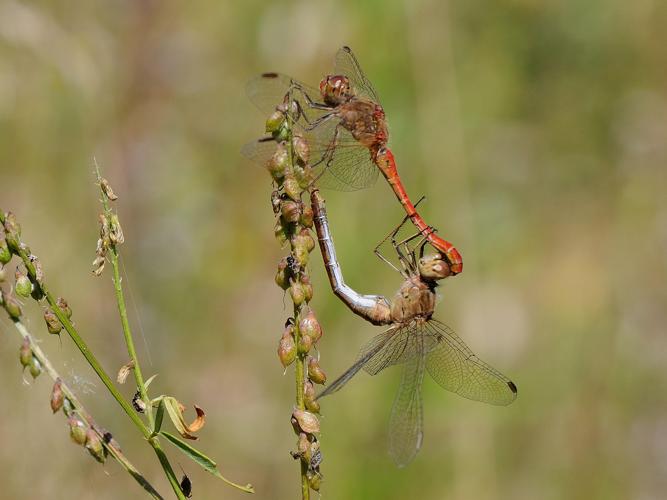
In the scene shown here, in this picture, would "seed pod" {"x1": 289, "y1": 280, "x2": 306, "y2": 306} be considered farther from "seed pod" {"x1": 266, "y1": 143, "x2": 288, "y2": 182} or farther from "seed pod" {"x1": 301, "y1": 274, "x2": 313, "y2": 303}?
"seed pod" {"x1": 266, "y1": 143, "x2": 288, "y2": 182}

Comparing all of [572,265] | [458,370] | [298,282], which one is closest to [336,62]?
[458,370]

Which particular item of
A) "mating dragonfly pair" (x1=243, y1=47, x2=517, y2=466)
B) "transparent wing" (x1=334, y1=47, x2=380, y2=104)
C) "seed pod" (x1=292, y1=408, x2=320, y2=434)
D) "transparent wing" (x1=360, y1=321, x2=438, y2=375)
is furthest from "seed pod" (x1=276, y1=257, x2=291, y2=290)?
"transparent wing" (x1=334, y1=47, x2=380, y2=104)

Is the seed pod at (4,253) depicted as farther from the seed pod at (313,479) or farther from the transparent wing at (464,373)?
the transparent wing at (464,373)

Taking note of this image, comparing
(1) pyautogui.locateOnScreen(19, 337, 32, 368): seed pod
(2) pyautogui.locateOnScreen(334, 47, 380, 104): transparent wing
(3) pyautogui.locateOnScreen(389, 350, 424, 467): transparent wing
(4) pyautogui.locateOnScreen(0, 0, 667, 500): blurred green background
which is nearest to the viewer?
(1) pyautogui.locateOnScreen(19, 337, 32, 368): seed pod

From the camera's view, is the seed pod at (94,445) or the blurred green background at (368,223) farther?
the blurred green background at (368,223)

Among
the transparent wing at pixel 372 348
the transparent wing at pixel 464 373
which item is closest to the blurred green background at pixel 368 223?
the transparent wing at pixel 464 373

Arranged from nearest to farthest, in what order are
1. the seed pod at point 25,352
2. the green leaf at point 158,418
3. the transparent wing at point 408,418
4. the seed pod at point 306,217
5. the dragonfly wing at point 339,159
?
the seed pod at point 25,352
the green leaf at point 158,418
the seed pod at point 306,217
the dragonfly wing at point 339,159
the transparent wing at point 408,418
